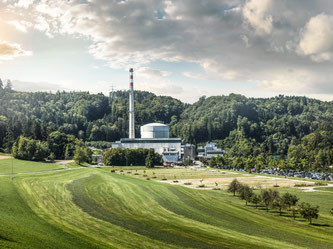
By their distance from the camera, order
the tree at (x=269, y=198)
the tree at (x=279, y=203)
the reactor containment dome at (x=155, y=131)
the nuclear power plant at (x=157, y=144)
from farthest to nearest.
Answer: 1. the reactor containment dome at (x=155, y=131)
2. the nuclear power plant at (x=157, y=144)
3. the tree at (x=269, y=198)
4. the tree at (x=279, y=203)

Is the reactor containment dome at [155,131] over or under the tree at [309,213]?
over

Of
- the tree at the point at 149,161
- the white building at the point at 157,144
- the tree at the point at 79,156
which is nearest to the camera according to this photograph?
the tree at the point at 79,156

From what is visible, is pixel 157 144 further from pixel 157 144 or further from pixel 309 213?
pixel 309 213

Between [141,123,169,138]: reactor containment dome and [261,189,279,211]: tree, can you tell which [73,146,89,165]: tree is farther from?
[261,189,279,211]: tree

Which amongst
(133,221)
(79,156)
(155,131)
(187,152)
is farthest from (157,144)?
(133,221)

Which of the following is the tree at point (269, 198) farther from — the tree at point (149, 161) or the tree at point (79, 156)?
the tree at point (149, 161)

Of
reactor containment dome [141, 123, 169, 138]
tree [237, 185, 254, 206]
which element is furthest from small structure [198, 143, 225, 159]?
tree [237, 185, 254, 206]

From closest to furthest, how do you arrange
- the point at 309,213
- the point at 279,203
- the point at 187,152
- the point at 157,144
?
the point at 309,213
the point at 279,203
the point at 187,152
the point at 157,144

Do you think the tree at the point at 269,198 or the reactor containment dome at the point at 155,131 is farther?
the reactor containment dome at the point at 155,131

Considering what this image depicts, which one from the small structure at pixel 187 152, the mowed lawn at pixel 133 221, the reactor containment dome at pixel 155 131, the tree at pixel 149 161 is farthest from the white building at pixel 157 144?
the mowed lawn at pixel 133 221
